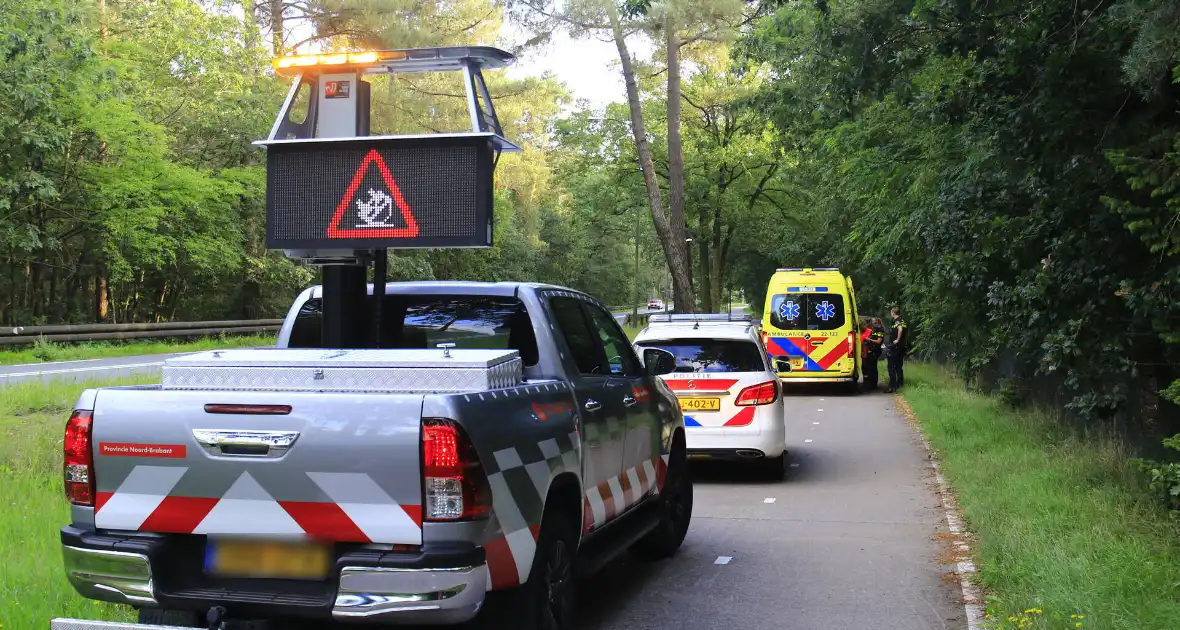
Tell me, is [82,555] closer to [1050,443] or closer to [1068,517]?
[1068,517]

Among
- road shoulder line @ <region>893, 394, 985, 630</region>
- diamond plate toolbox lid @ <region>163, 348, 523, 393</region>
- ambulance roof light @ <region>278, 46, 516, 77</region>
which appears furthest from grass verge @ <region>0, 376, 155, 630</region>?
road shoulder line @ <region>893, 394, 985, 630</region>

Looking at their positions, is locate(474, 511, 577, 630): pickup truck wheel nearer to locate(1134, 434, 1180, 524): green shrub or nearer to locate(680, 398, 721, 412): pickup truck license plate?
locate(1134, 434, 1180, 524): green shrub

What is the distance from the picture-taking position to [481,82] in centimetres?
592

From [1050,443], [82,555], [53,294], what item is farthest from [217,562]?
[53,294]

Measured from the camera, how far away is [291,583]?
4.07 metres

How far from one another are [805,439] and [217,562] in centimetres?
1178

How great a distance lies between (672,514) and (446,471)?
12.7ft

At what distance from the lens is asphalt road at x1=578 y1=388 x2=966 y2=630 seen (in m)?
6.00

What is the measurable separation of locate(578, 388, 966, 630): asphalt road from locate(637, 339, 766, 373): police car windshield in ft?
4.18

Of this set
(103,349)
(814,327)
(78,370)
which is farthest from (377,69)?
(103,349)

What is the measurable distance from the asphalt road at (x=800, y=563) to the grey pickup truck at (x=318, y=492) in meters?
1.65

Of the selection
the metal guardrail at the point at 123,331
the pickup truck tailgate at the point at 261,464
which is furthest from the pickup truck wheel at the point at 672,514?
the metal guardrail at the point at 123,331

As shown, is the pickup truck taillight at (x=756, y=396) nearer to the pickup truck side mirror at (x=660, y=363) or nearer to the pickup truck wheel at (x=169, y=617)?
the pickup truck side mirror at (x=660, y=363)

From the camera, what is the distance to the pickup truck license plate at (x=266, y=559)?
159 inches
